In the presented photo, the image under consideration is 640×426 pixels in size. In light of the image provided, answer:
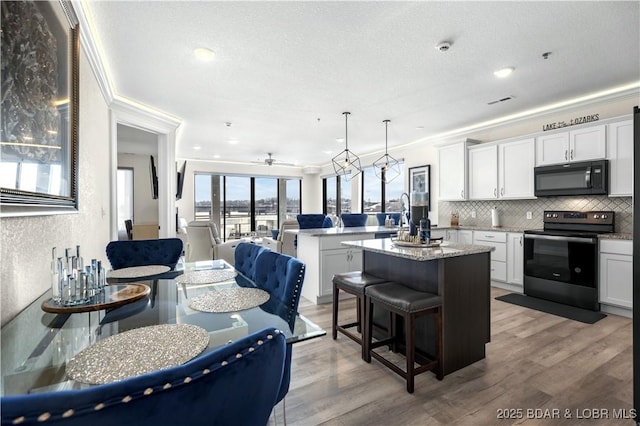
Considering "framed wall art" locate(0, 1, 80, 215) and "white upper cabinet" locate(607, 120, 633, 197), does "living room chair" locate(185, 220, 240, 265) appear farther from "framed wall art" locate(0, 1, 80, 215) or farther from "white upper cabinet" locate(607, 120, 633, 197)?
"white upper cabinet" locate(607, 120, 633, 197)

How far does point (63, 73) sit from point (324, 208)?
875 centimetres

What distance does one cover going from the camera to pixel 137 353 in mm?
915

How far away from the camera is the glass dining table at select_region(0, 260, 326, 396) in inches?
32.5

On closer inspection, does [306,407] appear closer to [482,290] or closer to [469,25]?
[482,290]

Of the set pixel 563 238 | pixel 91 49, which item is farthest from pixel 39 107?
pixel 563 238

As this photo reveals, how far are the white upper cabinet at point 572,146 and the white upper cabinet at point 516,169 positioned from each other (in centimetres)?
13

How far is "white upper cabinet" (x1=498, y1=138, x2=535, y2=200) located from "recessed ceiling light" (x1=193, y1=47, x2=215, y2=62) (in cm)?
428

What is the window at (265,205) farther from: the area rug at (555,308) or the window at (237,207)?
the area rug at (555,308)

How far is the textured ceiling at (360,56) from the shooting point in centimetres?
218

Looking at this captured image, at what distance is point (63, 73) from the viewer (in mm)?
1710

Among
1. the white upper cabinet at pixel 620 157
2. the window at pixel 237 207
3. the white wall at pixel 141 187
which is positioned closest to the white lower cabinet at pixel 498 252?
the white upper cabinet at pixel 620 157

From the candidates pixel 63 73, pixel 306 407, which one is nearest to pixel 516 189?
pixel 306 407

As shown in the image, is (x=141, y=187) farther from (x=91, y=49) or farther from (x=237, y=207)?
(x=91, y=49)

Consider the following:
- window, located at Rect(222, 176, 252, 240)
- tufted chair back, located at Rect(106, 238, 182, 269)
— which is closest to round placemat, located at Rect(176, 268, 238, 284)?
tufted chair back, located at Rect(106, 238, 182, 269)
